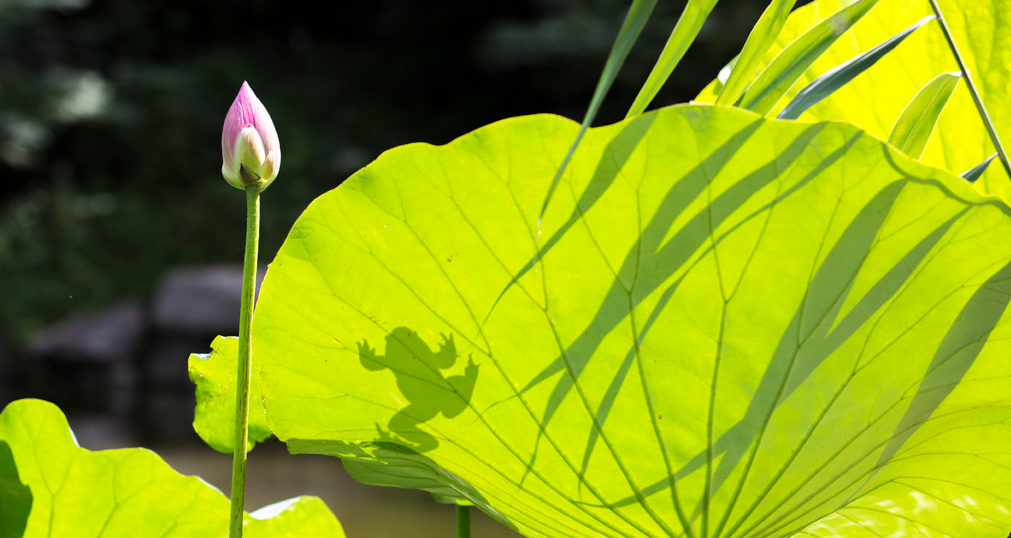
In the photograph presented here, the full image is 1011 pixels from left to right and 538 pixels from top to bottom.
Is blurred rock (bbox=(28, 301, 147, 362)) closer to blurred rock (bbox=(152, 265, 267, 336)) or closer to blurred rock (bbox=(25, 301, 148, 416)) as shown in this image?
blurred rock (bbox=(25, 301, 148, 416))

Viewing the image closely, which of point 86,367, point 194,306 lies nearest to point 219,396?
point 194,306

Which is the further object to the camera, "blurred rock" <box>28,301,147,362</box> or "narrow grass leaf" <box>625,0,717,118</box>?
"blurred rock" <box>28,301,147,362</box>

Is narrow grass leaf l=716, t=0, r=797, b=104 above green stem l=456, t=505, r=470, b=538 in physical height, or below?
above

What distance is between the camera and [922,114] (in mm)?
181

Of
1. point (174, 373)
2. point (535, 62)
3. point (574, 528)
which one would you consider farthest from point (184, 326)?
point (574, 528)

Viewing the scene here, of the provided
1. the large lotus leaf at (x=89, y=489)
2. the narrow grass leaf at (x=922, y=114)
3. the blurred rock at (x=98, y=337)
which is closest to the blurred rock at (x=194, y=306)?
the blurred rock at (x=98, y=337)

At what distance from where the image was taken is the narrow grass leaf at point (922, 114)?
176 millimetres

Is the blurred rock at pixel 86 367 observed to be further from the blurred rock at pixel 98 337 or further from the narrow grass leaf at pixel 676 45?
the narrow grass leaf at pixel 676 45

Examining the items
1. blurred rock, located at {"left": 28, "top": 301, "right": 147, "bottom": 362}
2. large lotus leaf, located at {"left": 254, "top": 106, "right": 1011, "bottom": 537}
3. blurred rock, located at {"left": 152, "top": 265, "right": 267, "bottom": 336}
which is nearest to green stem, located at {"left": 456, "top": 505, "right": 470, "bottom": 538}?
large lotus leaf, located at {"left": 254, "top": 106, "right": 1011, "bottom": 537}

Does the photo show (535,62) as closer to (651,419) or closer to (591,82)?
(591,82)

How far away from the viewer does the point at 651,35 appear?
18.4 ft

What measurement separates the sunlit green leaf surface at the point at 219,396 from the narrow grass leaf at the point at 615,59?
4.3 inches

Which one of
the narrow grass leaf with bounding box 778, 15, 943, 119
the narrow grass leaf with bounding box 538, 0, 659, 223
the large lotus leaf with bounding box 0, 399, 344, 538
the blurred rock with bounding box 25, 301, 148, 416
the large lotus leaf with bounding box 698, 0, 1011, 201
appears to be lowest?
the large lotus leaf with bounding box 0, 399, 344, 538

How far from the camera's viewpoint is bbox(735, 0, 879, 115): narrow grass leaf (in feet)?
0.54
